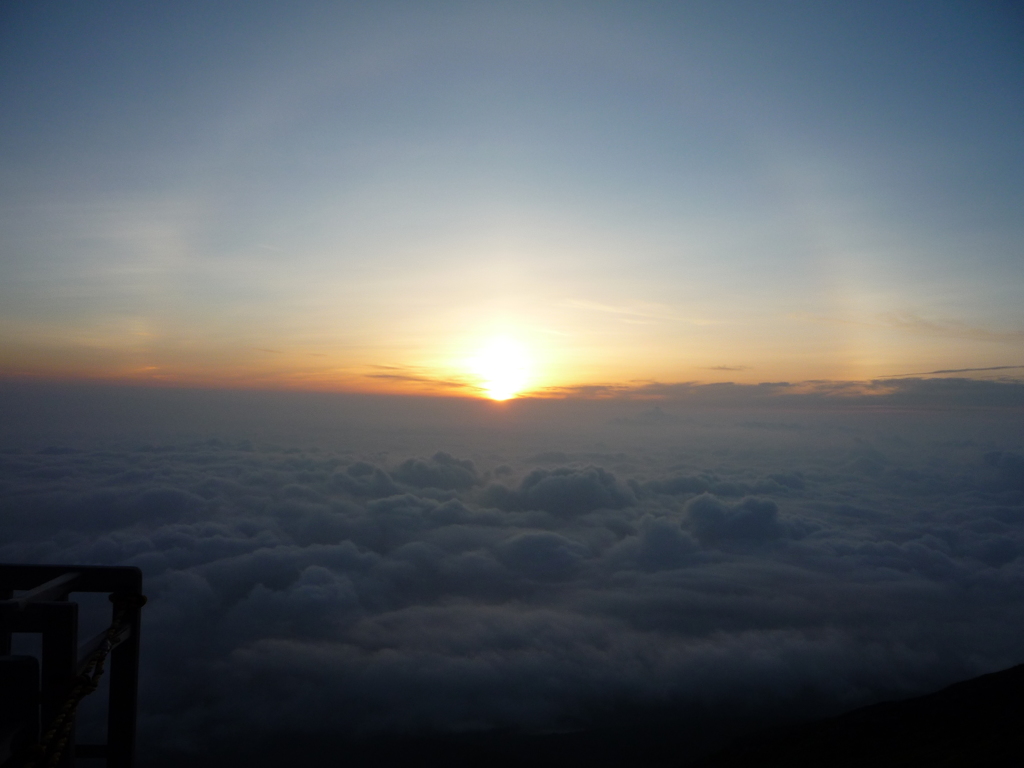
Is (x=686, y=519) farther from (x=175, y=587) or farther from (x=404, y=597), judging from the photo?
(x=175, y=587)

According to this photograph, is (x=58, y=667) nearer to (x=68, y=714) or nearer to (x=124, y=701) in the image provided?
(x=68, y=714)

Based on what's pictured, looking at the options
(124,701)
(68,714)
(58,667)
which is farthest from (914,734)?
(58,667)

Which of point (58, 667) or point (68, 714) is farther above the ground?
point (58, 667)

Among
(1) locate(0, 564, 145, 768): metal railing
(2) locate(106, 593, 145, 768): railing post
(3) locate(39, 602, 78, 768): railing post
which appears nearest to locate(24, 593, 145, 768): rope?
(1) locate(0, 564, 145, 768): metal railing

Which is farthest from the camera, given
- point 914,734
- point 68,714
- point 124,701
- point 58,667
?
point 914,734

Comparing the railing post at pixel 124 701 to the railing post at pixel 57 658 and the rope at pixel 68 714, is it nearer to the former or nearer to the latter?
the rope at pixel 68 714

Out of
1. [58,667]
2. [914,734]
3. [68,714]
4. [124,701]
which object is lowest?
[914,734]

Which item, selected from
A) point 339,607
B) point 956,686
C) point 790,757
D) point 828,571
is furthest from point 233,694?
point 828,571

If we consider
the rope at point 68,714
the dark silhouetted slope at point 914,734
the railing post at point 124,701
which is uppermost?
the rope at point 68,714

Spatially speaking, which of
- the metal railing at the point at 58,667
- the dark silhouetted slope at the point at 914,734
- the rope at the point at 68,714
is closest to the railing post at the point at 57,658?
the metal railing at the point at 58,667
